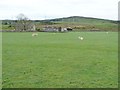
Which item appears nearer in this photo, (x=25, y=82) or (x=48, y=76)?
(x=25, y=82)

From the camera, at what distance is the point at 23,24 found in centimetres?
13750

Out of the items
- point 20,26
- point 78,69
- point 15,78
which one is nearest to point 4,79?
point 15,78

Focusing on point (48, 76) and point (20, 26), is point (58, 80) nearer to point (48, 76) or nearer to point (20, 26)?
point (48, 76)

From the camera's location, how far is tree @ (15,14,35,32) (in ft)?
438

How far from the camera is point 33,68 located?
16.2 meters

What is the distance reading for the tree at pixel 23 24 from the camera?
5251 inches

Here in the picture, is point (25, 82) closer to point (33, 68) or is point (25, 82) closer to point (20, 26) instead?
point (33, 68)

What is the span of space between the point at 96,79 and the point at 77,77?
0.87m

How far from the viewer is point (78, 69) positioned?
52.0 feet

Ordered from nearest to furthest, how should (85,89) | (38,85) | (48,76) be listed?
(85,89), (38,85), (48,76)

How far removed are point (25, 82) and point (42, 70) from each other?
324 centimetres

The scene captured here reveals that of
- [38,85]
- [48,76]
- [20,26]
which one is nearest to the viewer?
[38,85]

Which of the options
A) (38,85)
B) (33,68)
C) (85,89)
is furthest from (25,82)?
(33,68)

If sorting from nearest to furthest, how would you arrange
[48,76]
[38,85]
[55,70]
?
[38,85] → [48,76] → [55,70]
